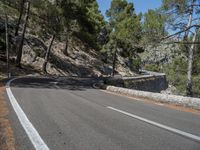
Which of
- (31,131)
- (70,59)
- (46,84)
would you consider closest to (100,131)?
(31,131)

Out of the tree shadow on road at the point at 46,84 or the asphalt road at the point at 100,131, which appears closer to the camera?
the asphalt road at the point at 100,131

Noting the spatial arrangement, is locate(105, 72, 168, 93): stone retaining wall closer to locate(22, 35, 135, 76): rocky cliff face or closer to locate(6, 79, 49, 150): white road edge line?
locate(22, 35, 135, 76): rocky cliff face

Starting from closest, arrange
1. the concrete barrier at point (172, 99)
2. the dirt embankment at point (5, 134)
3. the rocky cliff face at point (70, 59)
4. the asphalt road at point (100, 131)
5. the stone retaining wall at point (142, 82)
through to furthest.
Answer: the dirt embankment at point (5, 134)
the asphalt road at point (100, 131)
the concrete barrier at point (172, 99)
the stone retaining wall at point (142, 82)
the rocky cliff face at point (70, 59)

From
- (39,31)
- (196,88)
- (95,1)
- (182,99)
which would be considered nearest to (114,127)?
(182,99)

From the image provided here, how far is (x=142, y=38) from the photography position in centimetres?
1916

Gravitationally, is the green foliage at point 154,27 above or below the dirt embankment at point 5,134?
above

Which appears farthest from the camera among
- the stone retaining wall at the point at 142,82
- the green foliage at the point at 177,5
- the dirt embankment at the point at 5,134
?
the stone retaining wall at the point at 142,82

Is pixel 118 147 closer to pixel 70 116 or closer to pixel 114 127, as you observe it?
pixel 114 127

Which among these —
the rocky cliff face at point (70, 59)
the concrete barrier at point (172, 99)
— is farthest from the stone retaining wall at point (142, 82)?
the concrete barrier at point (172, 99)

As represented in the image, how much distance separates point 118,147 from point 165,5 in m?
15.6

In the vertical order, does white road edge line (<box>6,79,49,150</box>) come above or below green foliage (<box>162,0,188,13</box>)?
below

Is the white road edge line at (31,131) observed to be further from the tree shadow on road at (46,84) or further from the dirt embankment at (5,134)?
the tree shadow on road at (46,84)

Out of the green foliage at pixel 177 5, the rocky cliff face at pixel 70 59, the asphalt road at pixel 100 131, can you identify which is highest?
the green foliage at pixel 177 5

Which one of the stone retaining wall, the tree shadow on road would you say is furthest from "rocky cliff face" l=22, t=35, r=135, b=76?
the tree shadow on road
